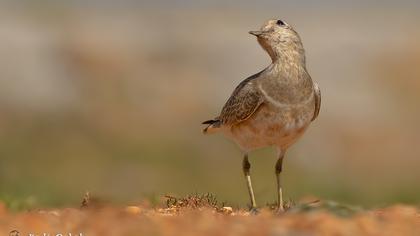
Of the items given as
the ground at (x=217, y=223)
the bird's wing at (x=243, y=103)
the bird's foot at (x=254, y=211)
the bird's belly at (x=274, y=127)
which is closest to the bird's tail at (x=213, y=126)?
the bird's wing at (x=243, y=103)

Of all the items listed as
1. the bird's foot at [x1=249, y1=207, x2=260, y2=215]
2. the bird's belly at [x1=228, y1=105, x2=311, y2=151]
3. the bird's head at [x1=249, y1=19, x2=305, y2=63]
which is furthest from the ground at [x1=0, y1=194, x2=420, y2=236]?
the bird's head at [x1=249, y1=19, x2=305, y2=63]

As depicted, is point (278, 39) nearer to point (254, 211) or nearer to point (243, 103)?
point (243, 103)

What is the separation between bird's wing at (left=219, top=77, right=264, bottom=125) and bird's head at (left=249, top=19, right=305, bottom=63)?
1.46 ft

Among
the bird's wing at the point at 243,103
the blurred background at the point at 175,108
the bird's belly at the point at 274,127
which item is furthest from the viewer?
the blurred background at the point at 175,108

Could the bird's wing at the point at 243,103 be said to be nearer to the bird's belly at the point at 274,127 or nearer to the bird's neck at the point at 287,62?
the bird's belly at the point at 274,127

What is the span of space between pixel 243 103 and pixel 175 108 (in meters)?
19.2

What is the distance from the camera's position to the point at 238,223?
25.6 feet

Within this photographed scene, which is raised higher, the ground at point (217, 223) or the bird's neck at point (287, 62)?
the bird's neck at point (287, 62)

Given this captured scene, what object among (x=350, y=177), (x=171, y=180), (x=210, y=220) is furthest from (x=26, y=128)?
(x=210, y=220)

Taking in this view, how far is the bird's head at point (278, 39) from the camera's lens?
429 inches

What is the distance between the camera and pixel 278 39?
35.8ft

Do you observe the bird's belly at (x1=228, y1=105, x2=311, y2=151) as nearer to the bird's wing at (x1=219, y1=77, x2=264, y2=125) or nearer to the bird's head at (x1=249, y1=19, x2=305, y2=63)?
the bird's wing at (x1=219, y1=77, x2=264, y2=125)

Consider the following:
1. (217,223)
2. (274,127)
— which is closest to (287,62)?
(274,127)

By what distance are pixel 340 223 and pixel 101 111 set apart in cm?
2041
